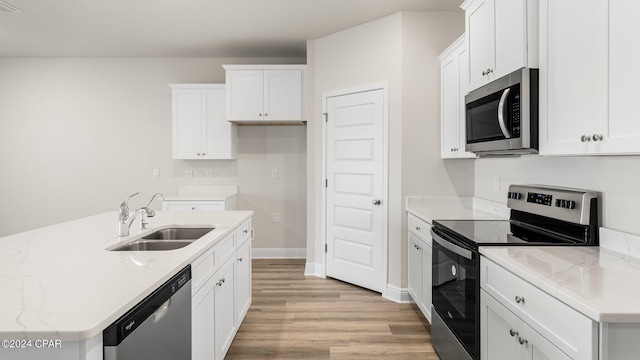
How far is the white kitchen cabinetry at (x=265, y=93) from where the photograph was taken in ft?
15.0

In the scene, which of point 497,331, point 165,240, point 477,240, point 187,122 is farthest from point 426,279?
point 187,122

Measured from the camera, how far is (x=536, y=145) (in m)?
1.90

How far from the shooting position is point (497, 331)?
5.43 feet

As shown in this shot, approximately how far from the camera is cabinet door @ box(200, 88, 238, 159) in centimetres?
482

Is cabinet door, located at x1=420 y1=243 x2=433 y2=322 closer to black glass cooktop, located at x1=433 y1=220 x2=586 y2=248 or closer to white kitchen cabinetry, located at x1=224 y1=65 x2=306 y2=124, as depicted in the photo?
black glass cooktop, located at x1=433 y1=220 x2=586 y2=248

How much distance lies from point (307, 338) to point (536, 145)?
6.63ft

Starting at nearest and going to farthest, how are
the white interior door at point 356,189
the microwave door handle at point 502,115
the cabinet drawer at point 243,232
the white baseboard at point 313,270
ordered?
the microwave door handle at point 502,115, the cabinet drawer at point 243,232, the white interior door at point 356,189, the white baseboard at point 313,270

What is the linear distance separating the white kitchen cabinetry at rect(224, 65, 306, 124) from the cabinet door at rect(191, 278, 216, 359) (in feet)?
9.47

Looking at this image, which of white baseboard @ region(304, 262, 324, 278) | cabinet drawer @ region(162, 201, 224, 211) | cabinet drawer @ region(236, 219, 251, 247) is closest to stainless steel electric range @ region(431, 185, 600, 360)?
cabinet drawer @ region(236, 219, 251, 247)

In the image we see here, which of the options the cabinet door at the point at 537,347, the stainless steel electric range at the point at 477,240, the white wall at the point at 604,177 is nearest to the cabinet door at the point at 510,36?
the white wall at the point at 604,177

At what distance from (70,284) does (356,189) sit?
2.97m

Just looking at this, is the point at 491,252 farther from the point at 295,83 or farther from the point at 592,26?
the point at 295,83

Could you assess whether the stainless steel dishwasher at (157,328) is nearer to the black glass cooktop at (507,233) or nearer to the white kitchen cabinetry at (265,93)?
the black glass cooktop at (507,233)

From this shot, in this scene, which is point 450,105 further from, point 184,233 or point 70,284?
point 70,284
